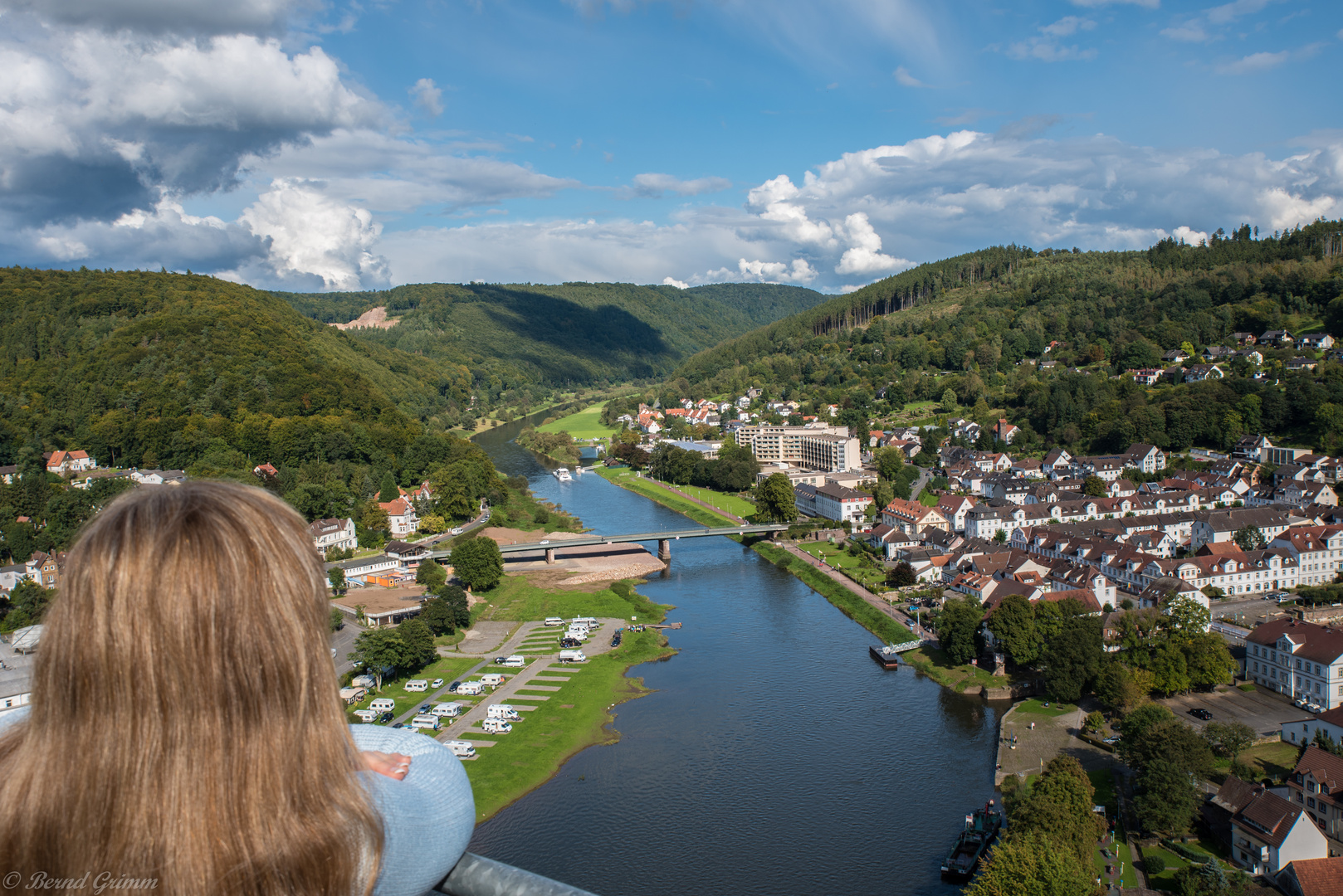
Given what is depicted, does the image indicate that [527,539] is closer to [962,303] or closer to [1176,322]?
[1176,322]

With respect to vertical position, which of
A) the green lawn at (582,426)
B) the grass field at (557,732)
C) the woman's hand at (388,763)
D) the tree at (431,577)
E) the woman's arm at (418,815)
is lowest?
the grass field at (557,732)

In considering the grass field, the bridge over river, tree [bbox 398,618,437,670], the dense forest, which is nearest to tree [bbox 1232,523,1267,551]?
the dense forest

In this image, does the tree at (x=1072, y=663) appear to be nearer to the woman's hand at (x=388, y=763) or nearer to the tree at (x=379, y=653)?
the tree at (x=379, y=653)

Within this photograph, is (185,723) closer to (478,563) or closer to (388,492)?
(478,563)

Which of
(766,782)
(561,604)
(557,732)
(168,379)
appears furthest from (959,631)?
(168,379)

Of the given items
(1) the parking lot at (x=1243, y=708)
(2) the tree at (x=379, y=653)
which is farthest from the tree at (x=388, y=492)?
(1) the parking lot at (x=1243, y=708)

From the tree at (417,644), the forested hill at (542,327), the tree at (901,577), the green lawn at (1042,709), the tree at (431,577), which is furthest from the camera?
the forested hill at (542,327)

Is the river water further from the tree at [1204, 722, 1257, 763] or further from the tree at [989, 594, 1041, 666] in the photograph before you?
the tree at [1204, 722, 1257, 763]
